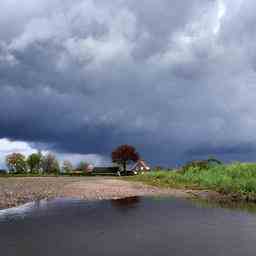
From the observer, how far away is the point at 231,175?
35906mm

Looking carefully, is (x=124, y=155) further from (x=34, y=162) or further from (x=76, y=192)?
(x=76, y=192)

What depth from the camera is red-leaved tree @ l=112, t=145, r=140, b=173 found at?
4931 inches

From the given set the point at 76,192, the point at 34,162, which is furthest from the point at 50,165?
the point at 76,192

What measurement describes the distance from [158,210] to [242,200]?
24.0 ft

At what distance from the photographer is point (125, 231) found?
14312 mm

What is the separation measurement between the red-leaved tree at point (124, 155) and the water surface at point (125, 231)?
103571mm

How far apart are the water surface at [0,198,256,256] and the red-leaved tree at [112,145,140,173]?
340 feet

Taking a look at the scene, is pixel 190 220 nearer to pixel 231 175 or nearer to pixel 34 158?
pixel 231 175

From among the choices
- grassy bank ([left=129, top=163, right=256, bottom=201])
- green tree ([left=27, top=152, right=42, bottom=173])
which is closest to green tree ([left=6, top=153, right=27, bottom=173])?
green tree ([left=27, top=152, right=42, bottom=173])

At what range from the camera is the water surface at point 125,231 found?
11578 mm

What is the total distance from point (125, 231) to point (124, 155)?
111 m

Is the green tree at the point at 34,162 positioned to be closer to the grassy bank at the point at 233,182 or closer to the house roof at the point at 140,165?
the house roof at the point at 140,165

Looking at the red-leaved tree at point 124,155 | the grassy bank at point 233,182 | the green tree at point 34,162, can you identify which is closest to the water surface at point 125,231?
the grassy bank at point 233,182

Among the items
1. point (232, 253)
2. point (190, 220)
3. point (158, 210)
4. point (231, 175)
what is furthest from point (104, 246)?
point (231, 175)
